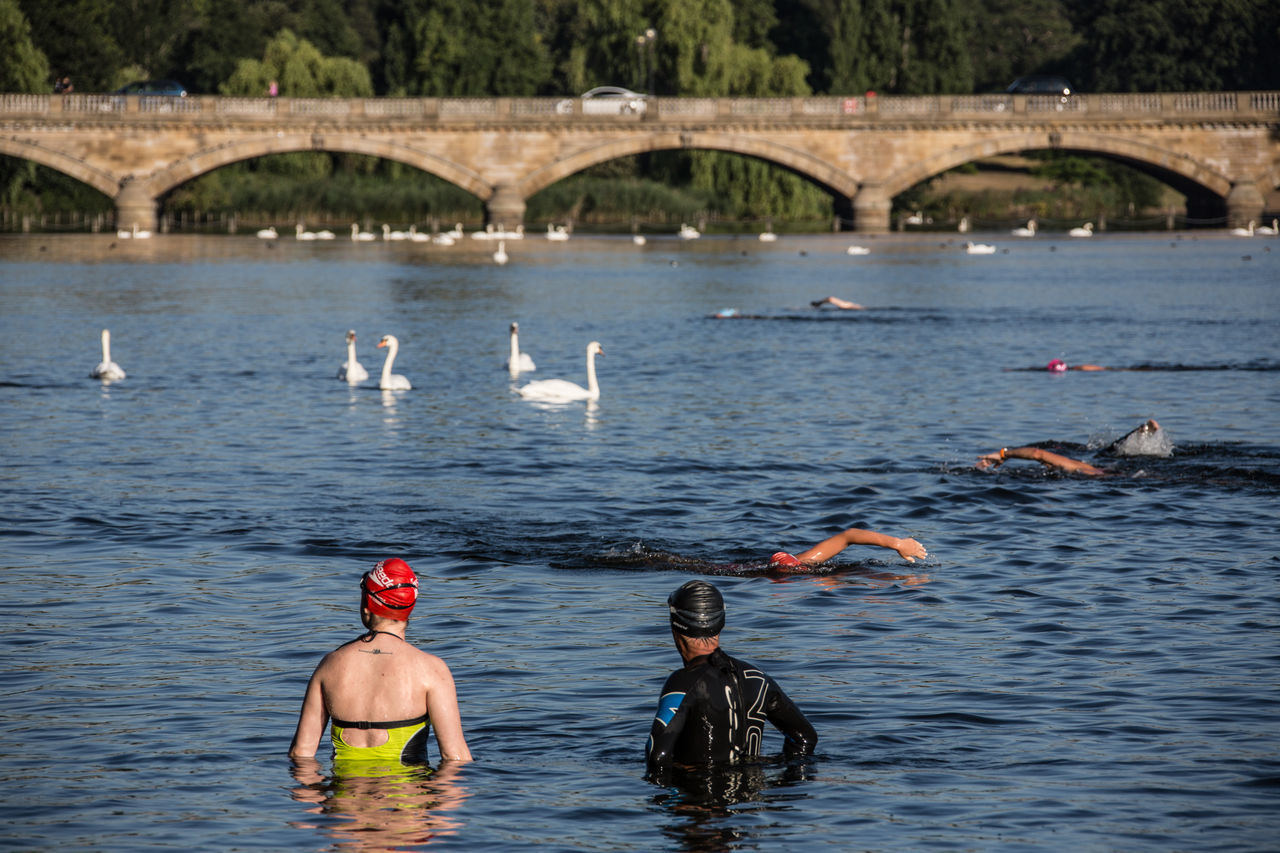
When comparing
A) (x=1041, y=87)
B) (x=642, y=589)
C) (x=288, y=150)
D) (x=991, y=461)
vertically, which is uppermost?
(x=1041, y=87)

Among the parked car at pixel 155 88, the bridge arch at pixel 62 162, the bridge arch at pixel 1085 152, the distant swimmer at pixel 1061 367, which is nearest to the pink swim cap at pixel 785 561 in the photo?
the distant swimmer at pixel 1061 367

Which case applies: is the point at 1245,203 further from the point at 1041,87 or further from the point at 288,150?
the point at 288,150

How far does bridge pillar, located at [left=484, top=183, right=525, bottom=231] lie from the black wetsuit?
75.9 meters

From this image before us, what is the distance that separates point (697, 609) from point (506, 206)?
252ft

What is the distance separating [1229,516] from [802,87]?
3062 inches

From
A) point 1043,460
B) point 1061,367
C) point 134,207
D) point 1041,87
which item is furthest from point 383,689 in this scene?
point 1041,87

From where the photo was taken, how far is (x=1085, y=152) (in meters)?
82.2

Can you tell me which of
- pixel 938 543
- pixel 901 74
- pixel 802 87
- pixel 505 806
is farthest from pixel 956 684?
pixel 901 74

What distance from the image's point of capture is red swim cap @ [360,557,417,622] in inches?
311

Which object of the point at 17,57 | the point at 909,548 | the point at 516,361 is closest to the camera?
the point at 909,548

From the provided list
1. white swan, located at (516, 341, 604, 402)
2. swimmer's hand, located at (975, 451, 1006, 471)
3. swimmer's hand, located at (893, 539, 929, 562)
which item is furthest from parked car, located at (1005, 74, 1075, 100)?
swimmer's hand, located at (893, 539, 929, 562)

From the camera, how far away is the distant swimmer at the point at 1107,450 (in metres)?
17.4

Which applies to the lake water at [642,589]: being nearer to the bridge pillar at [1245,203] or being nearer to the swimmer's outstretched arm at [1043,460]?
the swimmer's outstretched arm at [1043,460]

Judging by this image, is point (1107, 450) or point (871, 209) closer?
point (1107, 450)
